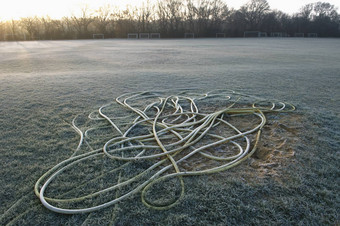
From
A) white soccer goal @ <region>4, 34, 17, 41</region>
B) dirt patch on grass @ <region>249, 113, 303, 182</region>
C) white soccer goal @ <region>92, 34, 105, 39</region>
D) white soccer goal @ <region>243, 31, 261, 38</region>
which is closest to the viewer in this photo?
dirt patch on grass @ <region>249, 113, 303, 182</region>

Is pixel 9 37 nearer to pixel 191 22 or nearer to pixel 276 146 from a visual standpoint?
pixel 191 22

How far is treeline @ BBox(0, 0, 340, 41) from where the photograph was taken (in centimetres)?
3925

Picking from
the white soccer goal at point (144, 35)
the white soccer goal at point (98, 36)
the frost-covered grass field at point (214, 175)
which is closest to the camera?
the frost-covered grass field at point (214, 175)

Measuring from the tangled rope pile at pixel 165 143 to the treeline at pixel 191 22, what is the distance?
125ft

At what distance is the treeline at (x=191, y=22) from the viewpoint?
39.2 metres

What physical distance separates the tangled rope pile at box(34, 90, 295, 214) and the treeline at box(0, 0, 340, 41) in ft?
125

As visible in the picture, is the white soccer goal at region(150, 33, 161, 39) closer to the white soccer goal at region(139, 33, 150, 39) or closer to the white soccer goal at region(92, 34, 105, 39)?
the white soccer goal at region(139, 33, 150, 39)

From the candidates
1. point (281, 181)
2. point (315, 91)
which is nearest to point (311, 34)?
point (315, 91)

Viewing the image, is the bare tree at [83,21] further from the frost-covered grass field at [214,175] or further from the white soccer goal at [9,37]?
the frost-covered grass field at [214,175]

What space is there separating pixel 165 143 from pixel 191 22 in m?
45.9

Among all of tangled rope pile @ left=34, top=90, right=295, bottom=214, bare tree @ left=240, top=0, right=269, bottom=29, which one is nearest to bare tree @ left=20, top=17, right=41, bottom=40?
bare tree @ left=240, top=0, right=269, bottom=29

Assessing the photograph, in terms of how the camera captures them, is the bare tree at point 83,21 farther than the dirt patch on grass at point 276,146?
Yes

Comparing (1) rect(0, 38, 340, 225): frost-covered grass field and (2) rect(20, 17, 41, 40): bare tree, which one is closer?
(1) rect(0, 38, 340, 225): frost-covered grass field

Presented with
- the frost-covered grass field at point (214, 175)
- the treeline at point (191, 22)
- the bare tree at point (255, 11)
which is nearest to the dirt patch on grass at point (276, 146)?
the frost-covered grass field at point (214, 175)
